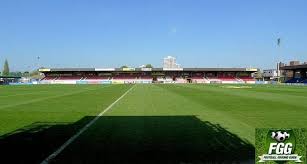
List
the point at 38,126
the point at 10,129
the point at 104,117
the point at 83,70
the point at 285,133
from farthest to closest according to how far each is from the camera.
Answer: the point at 83,70, the point at 104,117, the point at 38,126, the point at 10,129, the point at 285,133

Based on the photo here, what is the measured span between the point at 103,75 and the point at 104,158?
14425 cm

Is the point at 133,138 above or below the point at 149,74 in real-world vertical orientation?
above

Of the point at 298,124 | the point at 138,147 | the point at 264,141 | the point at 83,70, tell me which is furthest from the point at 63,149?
the point at 83,70

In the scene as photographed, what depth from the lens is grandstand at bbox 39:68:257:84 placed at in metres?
149

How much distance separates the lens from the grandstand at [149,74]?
149250mm

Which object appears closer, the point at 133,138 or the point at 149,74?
the point at 133,138

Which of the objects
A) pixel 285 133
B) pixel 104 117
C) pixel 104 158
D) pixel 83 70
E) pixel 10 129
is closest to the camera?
pixel 285 133

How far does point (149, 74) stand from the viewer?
513ft

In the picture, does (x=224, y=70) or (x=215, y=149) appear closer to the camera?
(x=215, y=149)

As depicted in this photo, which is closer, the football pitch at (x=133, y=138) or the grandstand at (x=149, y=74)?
the football pitch at (x=133, y=138)

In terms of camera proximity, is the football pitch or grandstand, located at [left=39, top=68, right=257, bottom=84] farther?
grandstand, located at [left=39, top=68, right=257, bottom=84]

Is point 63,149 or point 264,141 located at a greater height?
point 264,141

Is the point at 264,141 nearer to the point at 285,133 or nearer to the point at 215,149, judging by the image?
the point at 285,133

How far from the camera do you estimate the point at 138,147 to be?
11305mm
